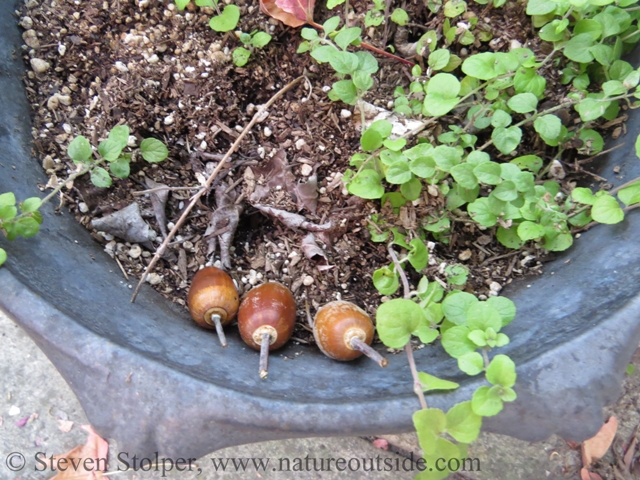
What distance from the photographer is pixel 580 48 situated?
991 millimetres

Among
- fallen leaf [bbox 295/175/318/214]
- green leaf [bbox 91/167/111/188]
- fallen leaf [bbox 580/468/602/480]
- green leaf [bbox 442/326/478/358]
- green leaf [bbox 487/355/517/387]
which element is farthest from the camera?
fallen leaf [bbox 580/468/602/480]

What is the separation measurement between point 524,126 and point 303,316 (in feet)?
2.28

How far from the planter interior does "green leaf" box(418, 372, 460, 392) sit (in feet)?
0.06

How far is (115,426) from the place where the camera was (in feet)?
2.36

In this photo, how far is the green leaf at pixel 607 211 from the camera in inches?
33.5

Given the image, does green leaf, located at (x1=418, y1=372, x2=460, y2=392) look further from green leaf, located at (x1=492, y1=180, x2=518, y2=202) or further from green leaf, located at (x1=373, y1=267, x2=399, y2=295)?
green leaf, located at (x1=492, y1=180, x2=518, y2=202)

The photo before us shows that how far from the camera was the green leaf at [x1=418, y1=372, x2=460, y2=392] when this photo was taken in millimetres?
699

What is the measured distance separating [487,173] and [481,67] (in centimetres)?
25

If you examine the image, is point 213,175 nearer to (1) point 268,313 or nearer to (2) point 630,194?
(1) point 268,313

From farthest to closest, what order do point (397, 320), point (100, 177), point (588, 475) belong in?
point (588, 475) → point (100, 177) → point (397, 320)

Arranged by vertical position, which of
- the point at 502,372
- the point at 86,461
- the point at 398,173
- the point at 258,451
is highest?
the point at 398,173

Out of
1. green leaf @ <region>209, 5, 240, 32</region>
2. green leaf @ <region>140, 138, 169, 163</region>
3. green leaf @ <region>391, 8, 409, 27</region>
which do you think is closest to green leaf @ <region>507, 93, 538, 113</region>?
green leaf @ <region>391, 8, 409, 27</region>

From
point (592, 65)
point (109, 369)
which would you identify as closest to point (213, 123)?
point (109, 369)

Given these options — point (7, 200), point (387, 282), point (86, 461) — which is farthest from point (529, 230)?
point (86, 461)
